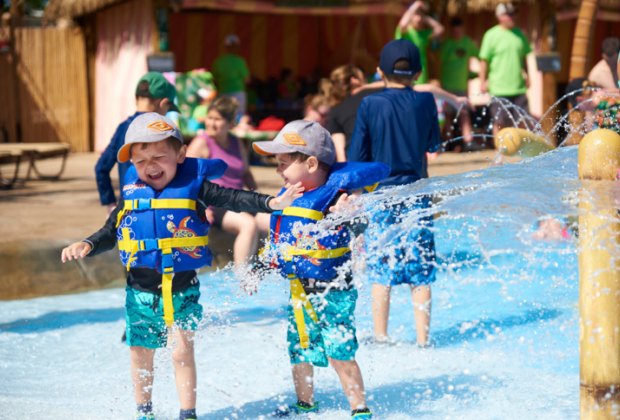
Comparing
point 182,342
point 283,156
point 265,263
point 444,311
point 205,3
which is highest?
point 205,3

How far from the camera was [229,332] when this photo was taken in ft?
20.6

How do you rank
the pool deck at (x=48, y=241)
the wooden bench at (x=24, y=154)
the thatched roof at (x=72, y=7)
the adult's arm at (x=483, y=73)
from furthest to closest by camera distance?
1. the thatched roof at (x=72, y=7)
2. the adult's arm at (x=483, y=73)
3. the wooden bench at (x=24, y=154)
4. the pool deck at (x=48, y=241)

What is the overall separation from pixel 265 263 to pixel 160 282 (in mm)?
474

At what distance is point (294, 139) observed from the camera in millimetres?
4281

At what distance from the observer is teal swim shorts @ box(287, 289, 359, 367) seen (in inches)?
166

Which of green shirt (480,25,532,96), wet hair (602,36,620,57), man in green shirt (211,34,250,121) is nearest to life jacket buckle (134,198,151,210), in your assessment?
wet hair (602,36,620,57)

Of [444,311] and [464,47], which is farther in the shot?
[464,47]

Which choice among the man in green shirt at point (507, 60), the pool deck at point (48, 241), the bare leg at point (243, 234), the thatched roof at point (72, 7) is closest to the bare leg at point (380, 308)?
the bare leg at point (243, 234)

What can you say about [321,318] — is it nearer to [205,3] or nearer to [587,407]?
[587,407]

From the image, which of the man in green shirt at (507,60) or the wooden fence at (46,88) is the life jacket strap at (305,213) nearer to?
the man in green shirt at (507,60)

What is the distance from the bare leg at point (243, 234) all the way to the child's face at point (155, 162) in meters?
2.27

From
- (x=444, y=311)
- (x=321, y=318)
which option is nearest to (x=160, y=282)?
(x=321, y=318)

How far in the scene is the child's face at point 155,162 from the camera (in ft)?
14.0

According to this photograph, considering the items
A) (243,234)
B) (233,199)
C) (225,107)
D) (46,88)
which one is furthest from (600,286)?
(46,88)
